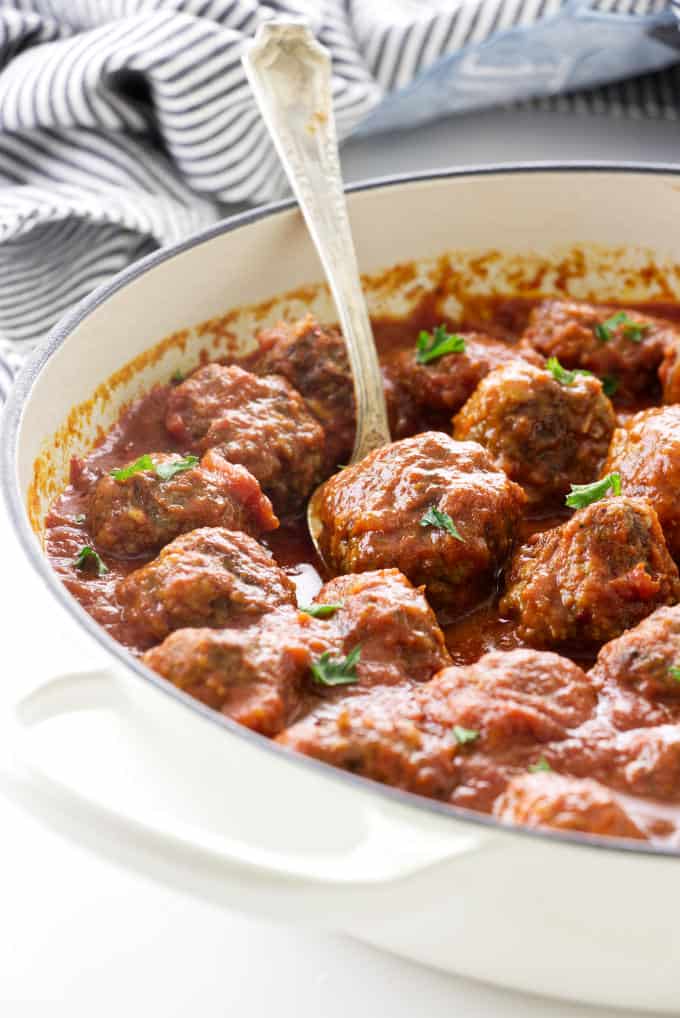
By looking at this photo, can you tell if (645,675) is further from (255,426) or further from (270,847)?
(255,426)

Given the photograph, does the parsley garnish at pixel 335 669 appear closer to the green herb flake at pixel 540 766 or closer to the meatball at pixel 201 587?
the meatball at pixel 201 587

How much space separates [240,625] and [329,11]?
321 centimetres

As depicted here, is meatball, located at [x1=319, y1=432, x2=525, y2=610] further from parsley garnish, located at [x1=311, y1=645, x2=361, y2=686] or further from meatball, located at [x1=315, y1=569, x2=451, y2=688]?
parsley garnish, located at [x1=311, y1=645, x2=361, y2=686]

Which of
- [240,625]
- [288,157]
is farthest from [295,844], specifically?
[288,157]

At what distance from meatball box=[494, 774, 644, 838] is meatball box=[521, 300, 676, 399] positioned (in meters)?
2.20

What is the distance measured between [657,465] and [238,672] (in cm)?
147

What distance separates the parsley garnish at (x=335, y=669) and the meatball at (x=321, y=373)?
125 centimetres

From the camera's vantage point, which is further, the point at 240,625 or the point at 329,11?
the point at 329,11

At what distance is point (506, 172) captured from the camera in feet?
15.4

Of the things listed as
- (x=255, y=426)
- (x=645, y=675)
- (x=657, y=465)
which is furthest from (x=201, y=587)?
(x=657, y=465)

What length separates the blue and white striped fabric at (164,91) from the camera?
4973mm

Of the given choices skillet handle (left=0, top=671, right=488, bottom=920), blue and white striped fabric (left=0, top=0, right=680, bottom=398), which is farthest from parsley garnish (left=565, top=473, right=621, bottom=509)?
blue and white striped fabric (left=0, top=0, right=680, bottom=398)

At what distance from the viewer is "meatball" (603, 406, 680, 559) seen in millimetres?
3664

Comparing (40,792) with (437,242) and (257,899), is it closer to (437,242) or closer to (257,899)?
(257,899)
